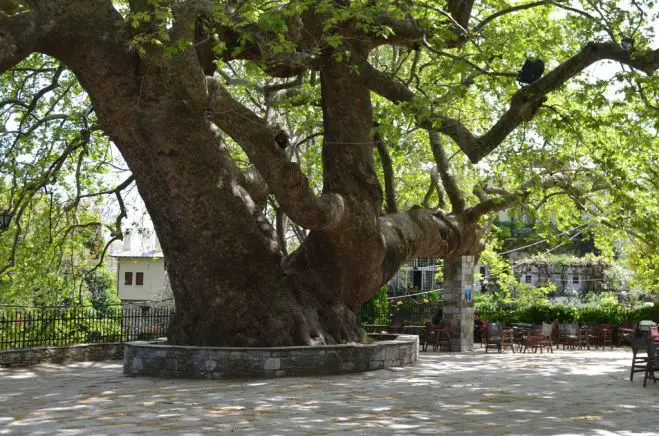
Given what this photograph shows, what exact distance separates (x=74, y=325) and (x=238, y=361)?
272 inches

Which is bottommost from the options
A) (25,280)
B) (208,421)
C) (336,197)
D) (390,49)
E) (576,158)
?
(208,421)

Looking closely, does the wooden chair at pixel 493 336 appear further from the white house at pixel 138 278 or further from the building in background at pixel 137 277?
the white house at pixel 138 278

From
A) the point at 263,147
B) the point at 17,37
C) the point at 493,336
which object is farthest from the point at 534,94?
the point at 493,336

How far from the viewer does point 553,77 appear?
12.3m

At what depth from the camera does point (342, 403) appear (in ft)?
33.4

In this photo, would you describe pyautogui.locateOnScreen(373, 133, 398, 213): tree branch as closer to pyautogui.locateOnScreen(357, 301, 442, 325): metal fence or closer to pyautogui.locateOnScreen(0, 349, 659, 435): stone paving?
pyautogui.locateOnScreen(0, 349, 659, 435): stone paving

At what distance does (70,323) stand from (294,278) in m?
6.44

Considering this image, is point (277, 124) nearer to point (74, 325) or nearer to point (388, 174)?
point (388, 174)

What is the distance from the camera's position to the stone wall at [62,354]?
16609 millimetres

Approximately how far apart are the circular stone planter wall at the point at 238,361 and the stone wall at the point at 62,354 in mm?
3754

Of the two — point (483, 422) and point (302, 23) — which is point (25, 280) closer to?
point (302, 23)

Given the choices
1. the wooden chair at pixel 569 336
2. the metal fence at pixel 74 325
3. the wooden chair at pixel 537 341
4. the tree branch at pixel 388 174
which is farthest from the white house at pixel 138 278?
the tree branch at pixel 388 174

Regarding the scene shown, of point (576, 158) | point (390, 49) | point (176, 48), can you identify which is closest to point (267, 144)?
point (176, 48)

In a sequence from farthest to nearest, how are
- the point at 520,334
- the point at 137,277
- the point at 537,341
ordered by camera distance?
1. the point at 137,277
2. the point at 520,334
3. the point at 537,341
